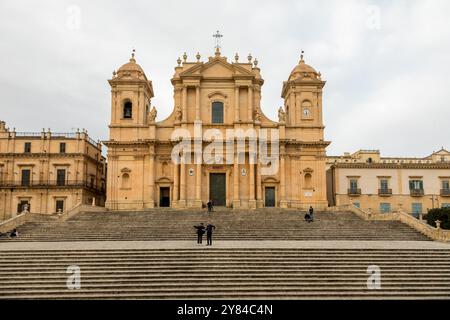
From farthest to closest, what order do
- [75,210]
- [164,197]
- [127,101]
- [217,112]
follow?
[127,101]
[217,112]
[164,197]
[75,210]

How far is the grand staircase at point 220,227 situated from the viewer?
28.8 m

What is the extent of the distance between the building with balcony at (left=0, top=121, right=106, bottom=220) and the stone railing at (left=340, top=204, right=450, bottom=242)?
27598 mm

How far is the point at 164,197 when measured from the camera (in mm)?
44156

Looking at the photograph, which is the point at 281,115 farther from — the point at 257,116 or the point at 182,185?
the point at 182,185

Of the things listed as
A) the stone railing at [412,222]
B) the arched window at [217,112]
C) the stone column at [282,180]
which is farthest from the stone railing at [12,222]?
the stone railing at [412,222]

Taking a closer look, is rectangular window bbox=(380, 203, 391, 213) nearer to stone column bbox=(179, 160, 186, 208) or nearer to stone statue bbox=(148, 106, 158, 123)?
stone column bbox=(179, 160, 186, 208)

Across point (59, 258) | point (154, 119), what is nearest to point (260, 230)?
point (59, 258)

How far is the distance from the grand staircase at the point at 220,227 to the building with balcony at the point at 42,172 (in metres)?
15.7

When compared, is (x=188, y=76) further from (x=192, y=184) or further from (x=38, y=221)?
(x=38, y=221)

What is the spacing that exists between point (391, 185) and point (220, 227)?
2715cm

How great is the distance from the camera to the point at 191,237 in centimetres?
2847

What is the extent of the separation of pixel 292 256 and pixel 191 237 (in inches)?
338

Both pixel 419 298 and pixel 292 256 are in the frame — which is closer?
pixel 419 298

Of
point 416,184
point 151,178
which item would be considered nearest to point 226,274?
point 151,178
